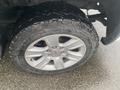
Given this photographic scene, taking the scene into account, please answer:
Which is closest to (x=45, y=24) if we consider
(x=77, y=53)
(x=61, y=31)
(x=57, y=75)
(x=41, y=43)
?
(x=61, y=31)

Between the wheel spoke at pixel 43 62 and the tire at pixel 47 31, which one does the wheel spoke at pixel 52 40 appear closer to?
the tire at pixel 47 31

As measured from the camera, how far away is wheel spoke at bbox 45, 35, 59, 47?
5.96 feet

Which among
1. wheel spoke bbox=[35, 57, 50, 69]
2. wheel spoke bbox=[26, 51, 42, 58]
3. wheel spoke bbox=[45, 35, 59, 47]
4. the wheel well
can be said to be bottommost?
wheel spoke bbox=[35, 57, 50, 69]

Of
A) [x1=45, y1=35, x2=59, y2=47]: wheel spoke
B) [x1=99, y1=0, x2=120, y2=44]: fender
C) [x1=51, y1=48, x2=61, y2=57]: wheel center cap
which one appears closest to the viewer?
[x1=99, y1=0, x2=120, y2=44]: fender

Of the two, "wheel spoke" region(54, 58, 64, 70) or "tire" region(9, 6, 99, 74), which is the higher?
"tire" region(9, 6, 99, 74)

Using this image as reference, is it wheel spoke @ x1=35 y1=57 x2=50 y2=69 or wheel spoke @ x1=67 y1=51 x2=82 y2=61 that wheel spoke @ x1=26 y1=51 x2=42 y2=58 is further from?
wheel spoke @ x1=67 y1=51 x2=82 y2=61

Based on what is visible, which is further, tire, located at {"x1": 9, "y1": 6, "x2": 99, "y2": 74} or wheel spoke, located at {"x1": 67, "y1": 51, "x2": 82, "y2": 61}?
wheel spoke, located at {"x1": 67, "y1": 51, "x2": 82, "y2": 61}

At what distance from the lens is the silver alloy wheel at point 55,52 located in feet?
6.10

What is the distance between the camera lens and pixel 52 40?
6.05 feet

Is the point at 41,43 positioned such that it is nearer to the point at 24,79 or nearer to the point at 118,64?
the point at 24,79

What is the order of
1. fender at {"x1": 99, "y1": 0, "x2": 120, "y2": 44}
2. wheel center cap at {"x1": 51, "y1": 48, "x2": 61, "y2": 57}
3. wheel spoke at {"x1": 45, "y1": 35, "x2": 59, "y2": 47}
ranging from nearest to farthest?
fender at {"x1": 99, "y1": 0, "x2": 120, "y2": 44} < wheel spoke at {"x1": 45, "y1": 35, "x2": 59, "y2": 47} < wheel center cap at {"x1": 51, "y1": 48, "x2": 61, "y2": 57}

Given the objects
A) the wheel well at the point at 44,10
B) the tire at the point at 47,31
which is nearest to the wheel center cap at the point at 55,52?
the tire at the point at 47,31

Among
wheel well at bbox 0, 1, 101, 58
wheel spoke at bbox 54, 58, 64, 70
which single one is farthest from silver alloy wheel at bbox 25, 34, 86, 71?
wheel well at bbox 0, 1, 101, 58

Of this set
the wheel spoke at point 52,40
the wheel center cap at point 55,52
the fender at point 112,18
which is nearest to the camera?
the fender at point 112,18
